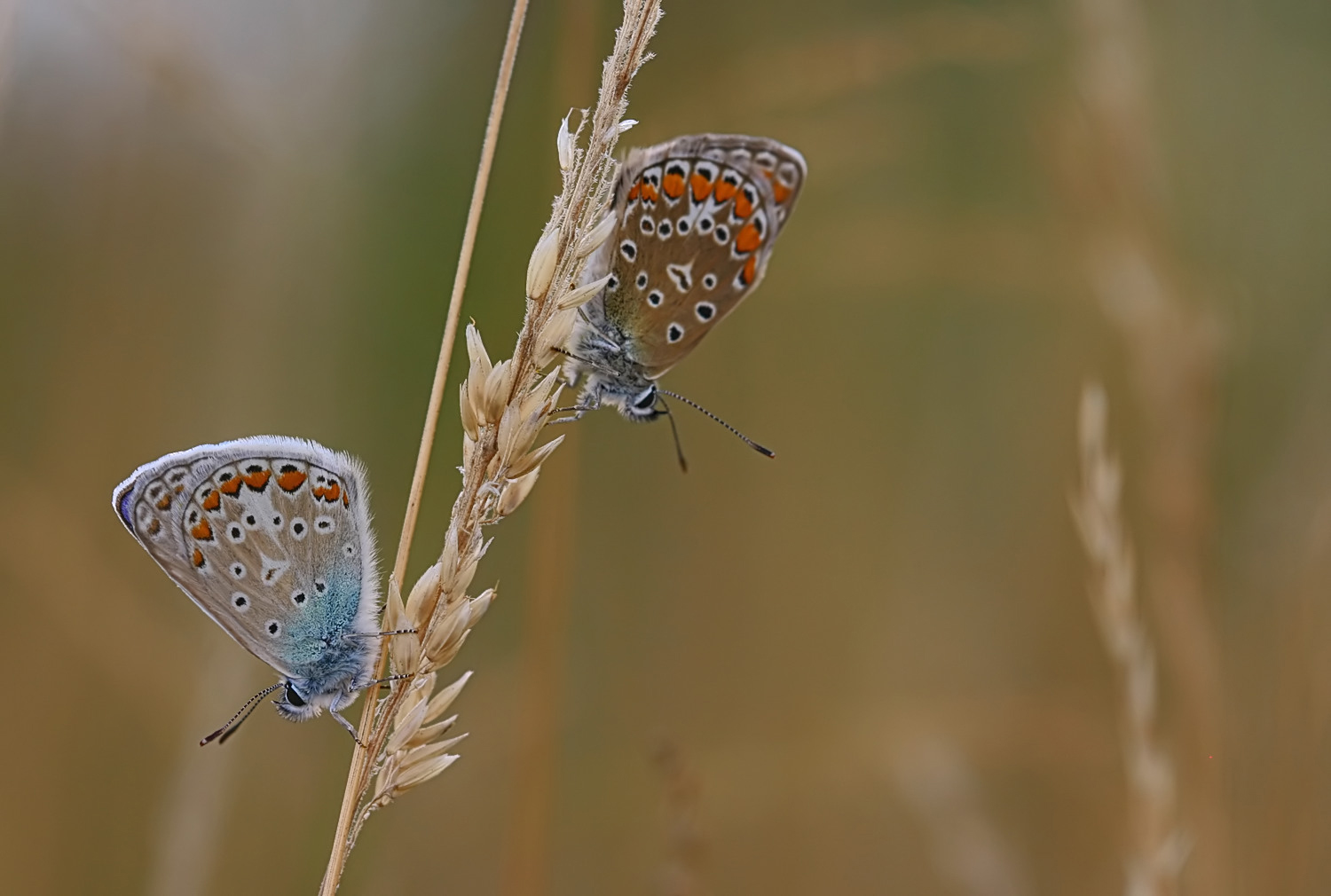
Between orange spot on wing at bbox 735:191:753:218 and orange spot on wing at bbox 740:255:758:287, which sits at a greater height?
orange spot on wing at bbox 735:191:753:218

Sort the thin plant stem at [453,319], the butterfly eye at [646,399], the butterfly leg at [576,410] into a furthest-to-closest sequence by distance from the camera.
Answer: the butterfly eye at [646,399]
the butterfly leg at [576,410]
the thin plant stem at [453,319]

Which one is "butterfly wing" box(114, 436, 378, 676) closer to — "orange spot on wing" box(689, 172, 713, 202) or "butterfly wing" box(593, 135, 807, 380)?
"butterfly wing" box(593, 135, 807, 380)

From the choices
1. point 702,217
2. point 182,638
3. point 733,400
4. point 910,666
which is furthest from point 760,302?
point 182,638

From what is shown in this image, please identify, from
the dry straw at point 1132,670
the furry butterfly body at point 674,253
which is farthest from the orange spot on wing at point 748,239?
the dry straw at point 1132,670

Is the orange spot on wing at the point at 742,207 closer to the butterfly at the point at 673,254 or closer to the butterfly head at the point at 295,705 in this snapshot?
the butterfly at the point at 673,254

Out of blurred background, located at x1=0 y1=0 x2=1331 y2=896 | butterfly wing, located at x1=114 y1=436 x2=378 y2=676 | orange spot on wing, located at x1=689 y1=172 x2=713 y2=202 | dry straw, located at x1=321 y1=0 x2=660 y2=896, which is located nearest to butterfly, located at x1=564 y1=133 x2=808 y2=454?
orange spot on wing, located at x1=689 y1=172 x2=713 y2=202

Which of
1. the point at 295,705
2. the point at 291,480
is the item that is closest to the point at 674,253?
the point at 291,480
